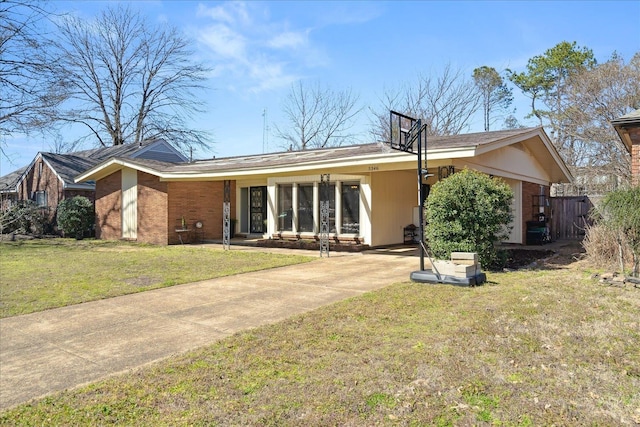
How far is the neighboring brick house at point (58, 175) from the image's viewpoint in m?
22.1

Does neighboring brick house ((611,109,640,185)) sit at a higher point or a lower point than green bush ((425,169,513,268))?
higher

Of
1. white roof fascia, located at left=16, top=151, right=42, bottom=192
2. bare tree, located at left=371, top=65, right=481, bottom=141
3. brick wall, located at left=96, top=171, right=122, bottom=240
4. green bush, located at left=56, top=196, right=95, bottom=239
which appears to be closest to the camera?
brick wall, located at left=96, top=171, right=122, bottom=240

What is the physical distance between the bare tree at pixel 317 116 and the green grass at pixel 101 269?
2018 centimetres

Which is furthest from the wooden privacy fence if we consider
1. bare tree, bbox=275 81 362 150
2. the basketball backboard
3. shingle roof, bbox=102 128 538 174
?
bare tree, bbox=275 81 362 150

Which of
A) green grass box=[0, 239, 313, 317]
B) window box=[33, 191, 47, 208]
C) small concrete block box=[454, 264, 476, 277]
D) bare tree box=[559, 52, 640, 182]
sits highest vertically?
bare tree box=[559, 52, 640, 182]

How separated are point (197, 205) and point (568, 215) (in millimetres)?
15274

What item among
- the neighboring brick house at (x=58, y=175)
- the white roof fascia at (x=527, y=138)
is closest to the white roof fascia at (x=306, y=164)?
the white roof fascia at (x=527, y=138)

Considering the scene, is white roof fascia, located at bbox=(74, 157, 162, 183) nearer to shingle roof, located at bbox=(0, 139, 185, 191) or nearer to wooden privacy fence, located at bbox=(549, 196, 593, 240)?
shingle roof, located at bbox=(0, 139, 185, 191)

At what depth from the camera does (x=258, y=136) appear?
1328 inches

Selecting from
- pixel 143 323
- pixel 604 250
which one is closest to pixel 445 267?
pixel 604 250

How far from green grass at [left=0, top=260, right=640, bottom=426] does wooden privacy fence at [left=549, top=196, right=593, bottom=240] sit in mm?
13684

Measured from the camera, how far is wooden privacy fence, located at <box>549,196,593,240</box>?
17.6 metres

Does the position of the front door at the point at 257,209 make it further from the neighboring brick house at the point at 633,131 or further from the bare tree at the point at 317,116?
the bare tree at the point at 317,116

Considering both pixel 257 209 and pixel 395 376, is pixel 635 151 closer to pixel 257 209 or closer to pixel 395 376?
pixel 395 376
